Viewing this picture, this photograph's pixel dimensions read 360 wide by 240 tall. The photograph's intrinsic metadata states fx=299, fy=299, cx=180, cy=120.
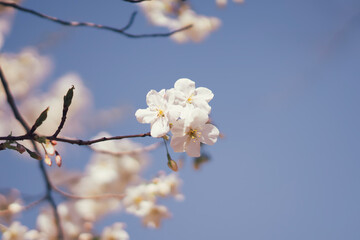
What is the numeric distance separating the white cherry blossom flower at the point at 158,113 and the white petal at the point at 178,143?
0.05 meters

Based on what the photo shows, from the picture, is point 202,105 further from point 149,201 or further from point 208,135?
point 149,201

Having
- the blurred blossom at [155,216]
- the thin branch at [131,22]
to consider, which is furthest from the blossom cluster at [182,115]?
the blurred blossom at [155,216]

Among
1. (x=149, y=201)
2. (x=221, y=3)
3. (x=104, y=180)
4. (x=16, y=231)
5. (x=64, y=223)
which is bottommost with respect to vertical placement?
(x=16, y=231)

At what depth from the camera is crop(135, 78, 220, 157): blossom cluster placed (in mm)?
782

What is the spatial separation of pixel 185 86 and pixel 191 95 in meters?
0.03

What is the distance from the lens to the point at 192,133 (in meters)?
0.83

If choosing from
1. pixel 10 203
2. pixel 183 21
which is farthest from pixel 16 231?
pixel 183 21

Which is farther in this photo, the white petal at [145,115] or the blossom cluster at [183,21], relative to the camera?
the blossom cluster at [183,21]

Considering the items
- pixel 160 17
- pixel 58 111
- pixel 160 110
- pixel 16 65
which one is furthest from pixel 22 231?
pixel 160 17

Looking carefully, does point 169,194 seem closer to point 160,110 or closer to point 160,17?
point 160,110

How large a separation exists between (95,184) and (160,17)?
2.15 m

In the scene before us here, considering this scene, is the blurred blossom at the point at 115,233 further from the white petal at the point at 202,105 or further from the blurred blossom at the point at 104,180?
the white petal at the point at 202,105

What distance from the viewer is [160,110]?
82 centimetres

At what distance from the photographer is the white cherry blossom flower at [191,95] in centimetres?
83
